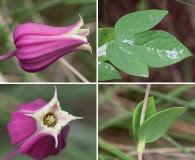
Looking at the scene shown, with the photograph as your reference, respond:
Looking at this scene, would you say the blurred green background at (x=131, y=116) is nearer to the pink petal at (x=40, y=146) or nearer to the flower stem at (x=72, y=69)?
the flower stem at (x=72, y=69)

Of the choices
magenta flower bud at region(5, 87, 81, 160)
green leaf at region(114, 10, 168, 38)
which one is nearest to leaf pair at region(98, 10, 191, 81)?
green leaf at region(114, 10, 168, 38)

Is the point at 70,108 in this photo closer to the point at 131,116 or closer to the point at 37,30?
the point at 131,116

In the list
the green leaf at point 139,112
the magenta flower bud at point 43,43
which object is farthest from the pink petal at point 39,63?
the green leaf at point 139,112

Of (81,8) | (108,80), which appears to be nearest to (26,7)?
(81,8)

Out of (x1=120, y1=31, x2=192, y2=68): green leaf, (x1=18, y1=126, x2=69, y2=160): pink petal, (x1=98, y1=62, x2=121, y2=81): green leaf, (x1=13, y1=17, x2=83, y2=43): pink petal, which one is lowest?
(x1=18, y1=126, x2=69, y2=160): pink petal

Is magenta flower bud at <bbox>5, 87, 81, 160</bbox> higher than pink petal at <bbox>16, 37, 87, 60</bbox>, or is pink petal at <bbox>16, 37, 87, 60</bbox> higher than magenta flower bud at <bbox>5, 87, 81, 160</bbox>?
pink petal at <bbox>16, 37, 87, 60</bbox>

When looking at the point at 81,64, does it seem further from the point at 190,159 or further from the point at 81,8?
the point at 190,159

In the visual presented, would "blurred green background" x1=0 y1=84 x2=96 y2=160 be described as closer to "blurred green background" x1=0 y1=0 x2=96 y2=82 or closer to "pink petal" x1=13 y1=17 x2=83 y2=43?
"blurred green background" x1=0 y1=0 x2=96 y2=82
